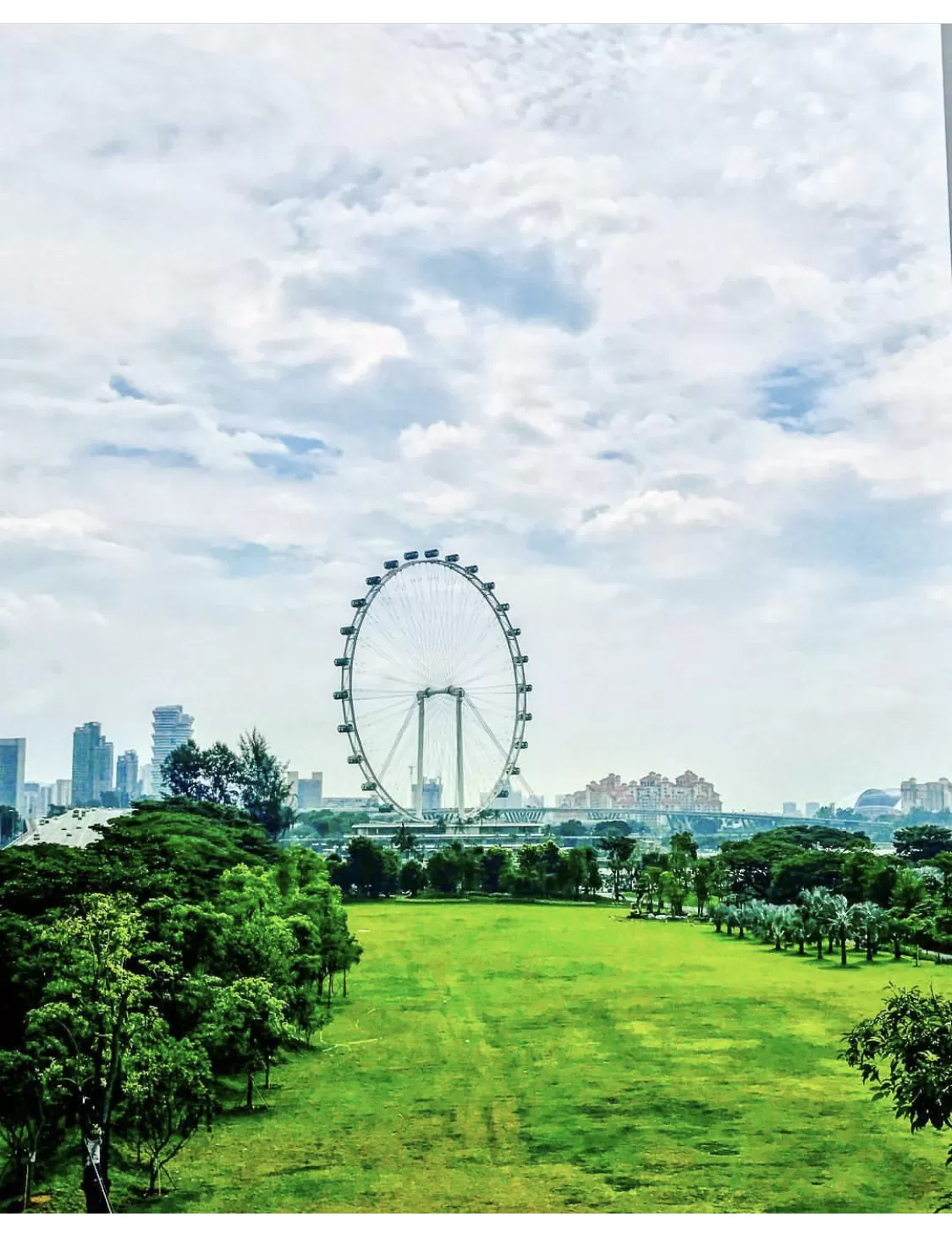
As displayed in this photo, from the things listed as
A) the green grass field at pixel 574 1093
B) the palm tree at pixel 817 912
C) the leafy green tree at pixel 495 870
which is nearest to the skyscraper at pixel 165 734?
the green grass field at pixel 574 1093

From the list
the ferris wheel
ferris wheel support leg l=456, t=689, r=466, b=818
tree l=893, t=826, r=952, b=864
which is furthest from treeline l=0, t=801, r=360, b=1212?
tree l=893, t=826, r=952, b=864

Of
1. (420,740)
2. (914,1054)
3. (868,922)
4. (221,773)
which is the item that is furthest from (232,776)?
(914,1054)

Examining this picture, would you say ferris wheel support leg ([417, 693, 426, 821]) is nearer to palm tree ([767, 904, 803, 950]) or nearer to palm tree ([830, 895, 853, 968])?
palm tree ([767, 904, 803, 950])

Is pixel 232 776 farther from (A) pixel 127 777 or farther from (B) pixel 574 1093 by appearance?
(B) pixel 574 1093

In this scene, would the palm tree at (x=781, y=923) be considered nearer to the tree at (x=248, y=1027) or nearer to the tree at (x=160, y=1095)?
the tree at (x=248, y=1027)

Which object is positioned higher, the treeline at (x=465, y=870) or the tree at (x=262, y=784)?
the tree at (x=262, y=784)
